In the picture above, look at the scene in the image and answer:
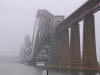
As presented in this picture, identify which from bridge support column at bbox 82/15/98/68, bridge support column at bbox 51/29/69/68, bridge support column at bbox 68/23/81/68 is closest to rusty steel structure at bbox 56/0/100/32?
bridge support column at bbox 82/15/98/68

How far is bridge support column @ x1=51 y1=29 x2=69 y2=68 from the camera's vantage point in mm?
71637

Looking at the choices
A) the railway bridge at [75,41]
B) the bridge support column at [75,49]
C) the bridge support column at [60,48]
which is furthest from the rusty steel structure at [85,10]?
the bridge support column at [60,48]

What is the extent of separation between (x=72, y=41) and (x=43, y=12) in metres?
65.2

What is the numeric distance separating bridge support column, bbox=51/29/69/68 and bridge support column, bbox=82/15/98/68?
78.6 ft

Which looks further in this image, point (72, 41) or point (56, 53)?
point (56, 53)

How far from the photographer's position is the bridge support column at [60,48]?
71637mm

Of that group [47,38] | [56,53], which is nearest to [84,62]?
[56,53]

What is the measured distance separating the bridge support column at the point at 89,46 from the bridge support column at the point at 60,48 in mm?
23957

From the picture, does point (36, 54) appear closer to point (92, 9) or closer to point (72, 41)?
point (72, 41)

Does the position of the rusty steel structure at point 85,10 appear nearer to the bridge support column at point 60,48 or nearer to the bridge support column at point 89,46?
the bridge support column at point 89,46

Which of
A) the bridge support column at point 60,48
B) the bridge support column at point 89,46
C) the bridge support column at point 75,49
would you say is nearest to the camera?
the bridge support column at point 89,46

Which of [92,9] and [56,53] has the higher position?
[92,9]

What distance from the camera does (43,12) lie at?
119000 millimetres

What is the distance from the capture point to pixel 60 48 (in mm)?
79875
